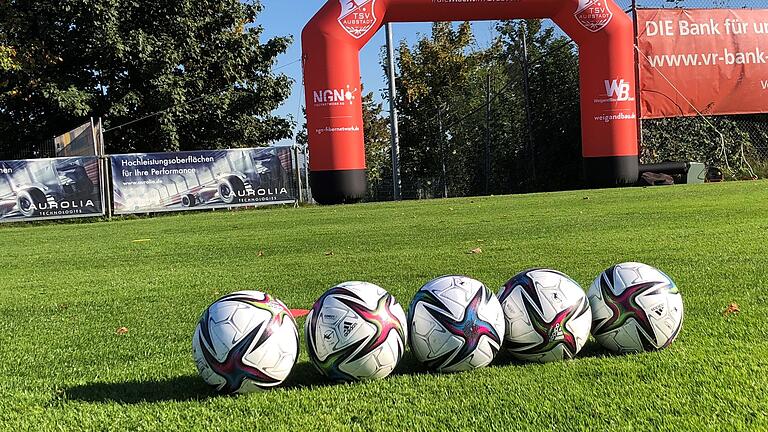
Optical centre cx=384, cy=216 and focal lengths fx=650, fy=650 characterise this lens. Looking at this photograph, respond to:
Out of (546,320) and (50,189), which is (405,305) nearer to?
(546,320)

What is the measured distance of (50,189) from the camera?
1563 centimetres

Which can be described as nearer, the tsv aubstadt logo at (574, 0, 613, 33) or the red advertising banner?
the tsv aubstadt logo at (574, 0, 613, 33)

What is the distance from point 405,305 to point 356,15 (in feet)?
41.0

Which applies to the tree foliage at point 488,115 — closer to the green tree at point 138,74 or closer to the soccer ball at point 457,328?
the green tree at point 138,74

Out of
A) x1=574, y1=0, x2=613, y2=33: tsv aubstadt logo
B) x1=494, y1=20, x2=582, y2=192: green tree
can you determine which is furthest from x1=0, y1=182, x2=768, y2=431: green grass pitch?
x1=494, y1=20, x2=582, y2=192: green tree

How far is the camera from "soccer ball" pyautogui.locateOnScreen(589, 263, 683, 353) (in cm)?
298

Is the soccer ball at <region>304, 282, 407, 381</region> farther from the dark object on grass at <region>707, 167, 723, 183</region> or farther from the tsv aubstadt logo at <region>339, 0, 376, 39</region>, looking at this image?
the dark object on grass at <region>707, 167, 723, 183</region>

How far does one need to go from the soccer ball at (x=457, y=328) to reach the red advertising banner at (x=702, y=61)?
56.7 feet

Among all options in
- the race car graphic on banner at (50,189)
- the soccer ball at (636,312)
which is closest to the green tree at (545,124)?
the race car graphic on banner at (50,189)

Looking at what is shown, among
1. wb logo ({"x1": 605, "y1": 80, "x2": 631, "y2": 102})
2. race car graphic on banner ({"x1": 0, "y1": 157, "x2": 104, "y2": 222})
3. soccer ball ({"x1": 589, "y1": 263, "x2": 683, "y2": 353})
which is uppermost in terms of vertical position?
wb logo ({"x1": 605, "y1": 80, "x2": 631, "y2": 102})

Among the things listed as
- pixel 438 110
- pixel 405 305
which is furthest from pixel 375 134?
pixel 405 305

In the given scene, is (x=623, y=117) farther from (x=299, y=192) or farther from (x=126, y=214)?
(x=126, y=214)

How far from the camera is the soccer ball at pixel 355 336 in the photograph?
274cm

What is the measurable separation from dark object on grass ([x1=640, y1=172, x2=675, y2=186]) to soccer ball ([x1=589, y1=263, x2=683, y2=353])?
15.0 metres
